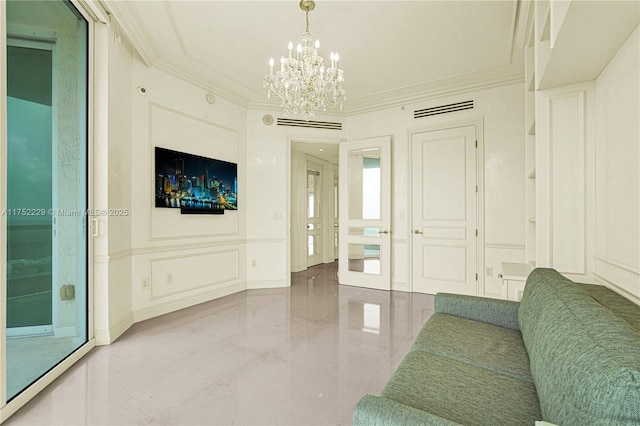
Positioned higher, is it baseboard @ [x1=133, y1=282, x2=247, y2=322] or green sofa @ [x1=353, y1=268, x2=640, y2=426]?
green sofa @ [x1=353, y1=268, x2=640, y2=426]

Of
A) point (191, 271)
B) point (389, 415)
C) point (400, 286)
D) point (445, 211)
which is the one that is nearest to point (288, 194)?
point (191, 271)

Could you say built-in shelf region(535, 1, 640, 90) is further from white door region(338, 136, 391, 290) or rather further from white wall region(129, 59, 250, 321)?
white wall region(129, 59, 250, 321)

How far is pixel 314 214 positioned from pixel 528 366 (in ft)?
18.9

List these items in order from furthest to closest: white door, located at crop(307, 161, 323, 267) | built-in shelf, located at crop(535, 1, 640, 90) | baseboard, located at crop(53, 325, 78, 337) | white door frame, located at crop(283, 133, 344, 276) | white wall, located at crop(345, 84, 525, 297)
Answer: white door, located at crop(307, 161, 323, 267), white door frame, located at crop(283, 133, 344, 276), white wall, located at crop(345, 84, 525, 297), baseboard, located at crop(53, 325, 78, 337), built-in shelf, located at crop(535, 1, 640, 90)

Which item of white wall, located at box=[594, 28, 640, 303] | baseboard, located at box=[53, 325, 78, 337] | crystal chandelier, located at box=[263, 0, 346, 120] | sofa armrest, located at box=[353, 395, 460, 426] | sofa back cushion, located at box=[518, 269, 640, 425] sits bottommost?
baseboard, located at box=[53, 325, 78, 337]

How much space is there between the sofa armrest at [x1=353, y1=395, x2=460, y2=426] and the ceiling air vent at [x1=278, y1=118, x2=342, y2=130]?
455cm

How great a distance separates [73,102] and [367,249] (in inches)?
159

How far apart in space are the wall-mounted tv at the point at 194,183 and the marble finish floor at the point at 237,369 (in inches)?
53.1

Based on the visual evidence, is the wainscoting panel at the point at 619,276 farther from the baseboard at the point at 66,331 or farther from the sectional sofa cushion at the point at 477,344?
the baseboard at the point at 66,331

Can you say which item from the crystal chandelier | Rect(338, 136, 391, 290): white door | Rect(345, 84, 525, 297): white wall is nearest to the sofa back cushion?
the crystal chandelier

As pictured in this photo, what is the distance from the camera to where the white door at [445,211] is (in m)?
4.29

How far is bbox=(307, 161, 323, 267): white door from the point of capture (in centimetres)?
688

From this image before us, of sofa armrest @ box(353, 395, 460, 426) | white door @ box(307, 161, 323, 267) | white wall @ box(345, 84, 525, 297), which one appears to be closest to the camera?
sofa armrest @ box(353, 395, 460, 426)

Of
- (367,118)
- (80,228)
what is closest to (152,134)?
(80,228)
